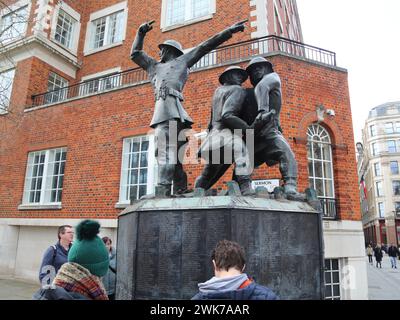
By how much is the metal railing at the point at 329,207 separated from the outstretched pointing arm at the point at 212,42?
6.98m

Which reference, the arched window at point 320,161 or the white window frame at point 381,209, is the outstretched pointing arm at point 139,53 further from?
the white window frame at point 381,209

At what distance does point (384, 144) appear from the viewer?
57.9 m

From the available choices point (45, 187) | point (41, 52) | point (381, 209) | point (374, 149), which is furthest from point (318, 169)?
point (374, 149)

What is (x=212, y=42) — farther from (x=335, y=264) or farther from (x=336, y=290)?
(x=336, y=290)

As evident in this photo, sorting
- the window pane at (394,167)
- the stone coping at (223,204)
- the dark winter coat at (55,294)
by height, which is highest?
the window pane at (394,167)

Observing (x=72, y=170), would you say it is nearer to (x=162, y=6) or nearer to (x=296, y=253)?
(x=162, y=6)

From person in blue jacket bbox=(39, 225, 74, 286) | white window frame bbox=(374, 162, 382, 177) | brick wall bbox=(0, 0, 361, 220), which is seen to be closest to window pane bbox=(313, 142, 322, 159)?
brick wall bbox=(0, 0, 361, 220)

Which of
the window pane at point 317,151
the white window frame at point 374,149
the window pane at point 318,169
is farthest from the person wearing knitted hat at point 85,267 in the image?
the white window frame at point 374,149

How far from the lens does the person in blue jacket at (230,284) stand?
1.71m

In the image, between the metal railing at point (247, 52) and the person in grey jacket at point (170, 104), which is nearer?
the person in grey jacket at point (170, 104)

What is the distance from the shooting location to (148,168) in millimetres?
11086

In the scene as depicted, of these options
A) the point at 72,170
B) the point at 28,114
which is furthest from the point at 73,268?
the point at 28,114

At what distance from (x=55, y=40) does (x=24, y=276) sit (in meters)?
10.9
